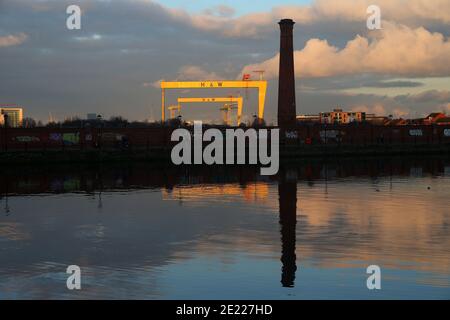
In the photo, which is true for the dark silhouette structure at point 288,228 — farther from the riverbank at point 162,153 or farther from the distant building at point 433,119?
the distant building at point 433,119

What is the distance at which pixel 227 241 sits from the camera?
1340cm

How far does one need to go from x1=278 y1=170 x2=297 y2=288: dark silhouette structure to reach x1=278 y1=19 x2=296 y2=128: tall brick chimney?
30231mm

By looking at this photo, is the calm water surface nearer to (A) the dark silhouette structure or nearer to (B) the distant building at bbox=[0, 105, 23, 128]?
(A) the dark silhouette structure

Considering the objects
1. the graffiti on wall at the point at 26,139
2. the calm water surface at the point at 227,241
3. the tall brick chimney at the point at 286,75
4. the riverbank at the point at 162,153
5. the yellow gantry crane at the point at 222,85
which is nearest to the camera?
the calm water surface at the point at 227,241

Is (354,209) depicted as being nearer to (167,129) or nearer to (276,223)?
(276,223)

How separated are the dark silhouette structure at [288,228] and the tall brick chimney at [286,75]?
1190 inches

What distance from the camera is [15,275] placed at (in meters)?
10.3

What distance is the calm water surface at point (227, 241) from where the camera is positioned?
952cm

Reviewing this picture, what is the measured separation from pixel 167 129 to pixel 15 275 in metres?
47.7

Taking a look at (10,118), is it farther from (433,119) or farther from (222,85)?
(433,119)

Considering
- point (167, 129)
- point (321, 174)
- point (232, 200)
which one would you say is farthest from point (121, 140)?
point (232, 200)

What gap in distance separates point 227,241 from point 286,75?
45.9 m

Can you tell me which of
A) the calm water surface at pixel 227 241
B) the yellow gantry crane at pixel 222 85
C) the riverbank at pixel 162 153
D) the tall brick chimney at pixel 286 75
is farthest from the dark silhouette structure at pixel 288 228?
the yellow gantry crane at pixel 222 85

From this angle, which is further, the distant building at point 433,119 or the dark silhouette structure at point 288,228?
the distant building at point 433,119
